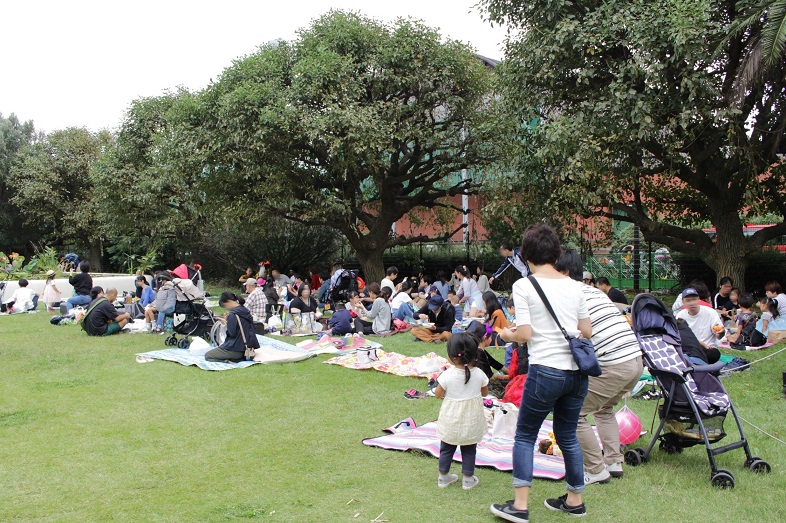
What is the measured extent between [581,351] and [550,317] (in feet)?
0.87

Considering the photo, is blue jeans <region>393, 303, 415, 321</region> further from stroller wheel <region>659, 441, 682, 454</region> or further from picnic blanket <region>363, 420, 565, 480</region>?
stroller wheel <region>659, 441, 682, 454</region>

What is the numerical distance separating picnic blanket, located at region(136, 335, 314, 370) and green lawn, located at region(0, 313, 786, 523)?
1.88ft

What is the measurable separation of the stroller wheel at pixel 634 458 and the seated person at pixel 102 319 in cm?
1058

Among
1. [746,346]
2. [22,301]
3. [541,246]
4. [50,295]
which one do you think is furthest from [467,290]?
[22,301]

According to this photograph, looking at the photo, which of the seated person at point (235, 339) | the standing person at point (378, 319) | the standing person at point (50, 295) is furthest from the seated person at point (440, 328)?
the standing person at point (50, 295)

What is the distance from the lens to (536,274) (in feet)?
13.6

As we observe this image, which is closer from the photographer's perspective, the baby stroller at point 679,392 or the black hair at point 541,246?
the black hair at point 541,246

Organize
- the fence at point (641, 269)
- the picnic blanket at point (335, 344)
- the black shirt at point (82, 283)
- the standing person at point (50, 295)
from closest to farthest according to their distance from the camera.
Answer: the picnic blanket at point (335, 344), the black shirt at point (82, 283), the standing person at point (50, 295), the fence at point (641, 269)

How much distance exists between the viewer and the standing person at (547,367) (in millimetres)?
3975

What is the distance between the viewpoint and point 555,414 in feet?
13.7

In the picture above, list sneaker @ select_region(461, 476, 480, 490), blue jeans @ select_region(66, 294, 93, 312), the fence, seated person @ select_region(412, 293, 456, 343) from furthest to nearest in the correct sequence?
1. the fence
2. blue jeans @ select_region(66, 294, 93, 312)
3. seated person @ select_region(412, 293, 456, 343)
4. sneaker @ select_region(461, 476, 480, 490)

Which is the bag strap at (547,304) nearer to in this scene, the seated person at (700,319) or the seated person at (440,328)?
the seated person at (700,319)

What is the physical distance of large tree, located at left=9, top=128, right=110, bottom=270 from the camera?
102 feet

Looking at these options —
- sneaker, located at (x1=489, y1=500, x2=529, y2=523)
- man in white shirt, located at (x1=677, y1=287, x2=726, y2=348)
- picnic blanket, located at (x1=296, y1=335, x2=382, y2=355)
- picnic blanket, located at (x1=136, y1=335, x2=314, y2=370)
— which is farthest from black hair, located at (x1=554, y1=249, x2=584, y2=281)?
picnic blanket, located at (x1=296, y1=335, x2=382, y2=355)
